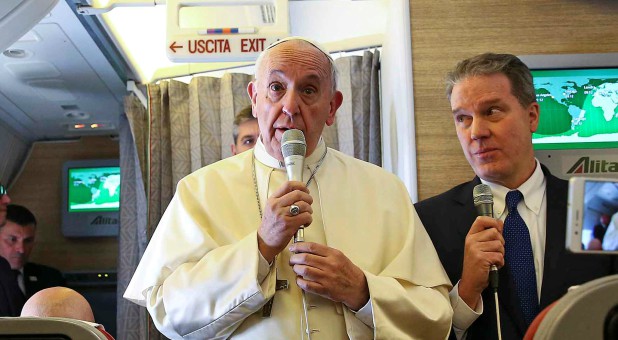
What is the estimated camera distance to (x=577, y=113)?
10.1ft

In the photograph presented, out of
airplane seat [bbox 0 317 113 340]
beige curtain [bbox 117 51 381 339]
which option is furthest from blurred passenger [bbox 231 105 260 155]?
airplane seat [bbox 0 317 113 340]

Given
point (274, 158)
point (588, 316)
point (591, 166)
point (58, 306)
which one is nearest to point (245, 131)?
point (58, 306)

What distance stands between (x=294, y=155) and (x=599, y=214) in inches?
34.7

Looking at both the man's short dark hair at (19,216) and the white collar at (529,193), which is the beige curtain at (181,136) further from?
the white collar at (529,193)

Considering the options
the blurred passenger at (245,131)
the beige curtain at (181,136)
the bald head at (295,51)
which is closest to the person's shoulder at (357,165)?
the bald head at (295,51)

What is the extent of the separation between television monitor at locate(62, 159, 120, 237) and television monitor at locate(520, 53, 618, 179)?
449 centimetres

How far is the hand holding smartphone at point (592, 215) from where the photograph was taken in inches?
46.3

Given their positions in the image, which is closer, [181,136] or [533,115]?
[533,115]

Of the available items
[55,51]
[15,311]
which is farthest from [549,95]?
[15,311]

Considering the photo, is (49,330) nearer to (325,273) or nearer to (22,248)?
(325,273)

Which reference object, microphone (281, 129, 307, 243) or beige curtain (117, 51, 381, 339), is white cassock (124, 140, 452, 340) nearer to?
microphone (281, 129, 307, 243)

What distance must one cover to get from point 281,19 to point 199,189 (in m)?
1.72

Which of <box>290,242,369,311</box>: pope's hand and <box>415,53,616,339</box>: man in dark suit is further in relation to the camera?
<box>415,53,616,339</box>: man in dark suit

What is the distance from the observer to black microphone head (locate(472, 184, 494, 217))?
2.10 meters
